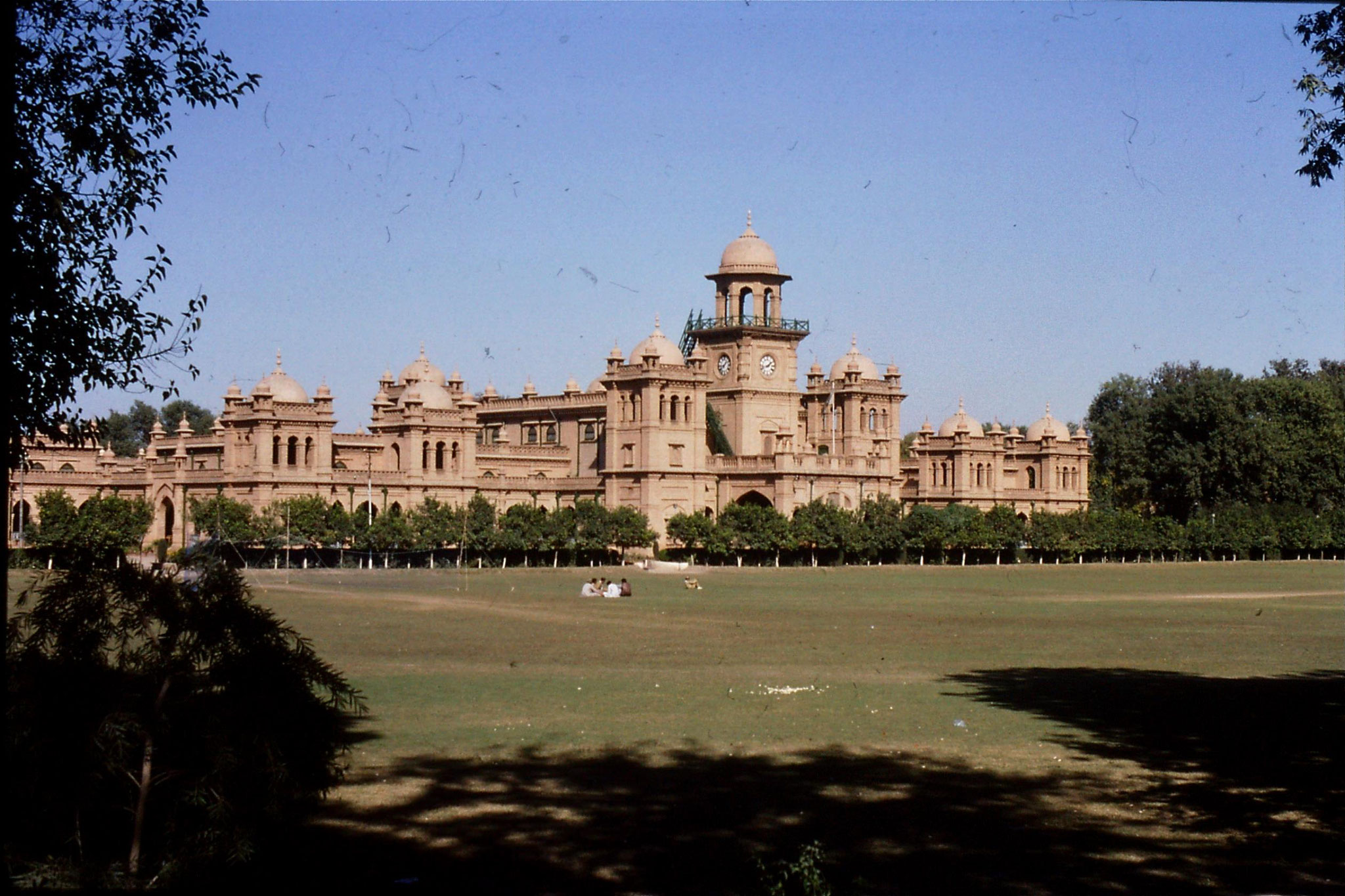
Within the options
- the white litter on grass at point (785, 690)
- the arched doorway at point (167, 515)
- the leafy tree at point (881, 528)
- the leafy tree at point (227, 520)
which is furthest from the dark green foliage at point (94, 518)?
the white litter on grass at point (785, 690)

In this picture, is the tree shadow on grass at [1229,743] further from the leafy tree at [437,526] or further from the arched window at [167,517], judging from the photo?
the arched window at [167,517]

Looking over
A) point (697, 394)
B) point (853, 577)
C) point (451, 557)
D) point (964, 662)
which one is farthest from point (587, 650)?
point (697, 394)

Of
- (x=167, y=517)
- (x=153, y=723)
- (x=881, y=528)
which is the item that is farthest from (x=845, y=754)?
(x=167, y=517)

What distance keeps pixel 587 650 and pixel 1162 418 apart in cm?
A: 8145

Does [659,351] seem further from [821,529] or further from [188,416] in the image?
[188,416]

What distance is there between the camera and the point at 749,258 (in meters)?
91.9

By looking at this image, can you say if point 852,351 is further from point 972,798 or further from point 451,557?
point 972,798

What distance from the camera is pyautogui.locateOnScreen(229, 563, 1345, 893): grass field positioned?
14641 mm

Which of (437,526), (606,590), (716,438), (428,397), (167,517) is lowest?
(606,590)

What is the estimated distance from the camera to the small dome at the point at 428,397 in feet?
277

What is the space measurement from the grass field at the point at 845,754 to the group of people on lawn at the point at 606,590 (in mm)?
9940

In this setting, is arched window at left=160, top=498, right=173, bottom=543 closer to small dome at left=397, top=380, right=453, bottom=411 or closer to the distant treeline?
the distant treeline

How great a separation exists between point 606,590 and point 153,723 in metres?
38.3

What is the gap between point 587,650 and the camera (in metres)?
32.0
